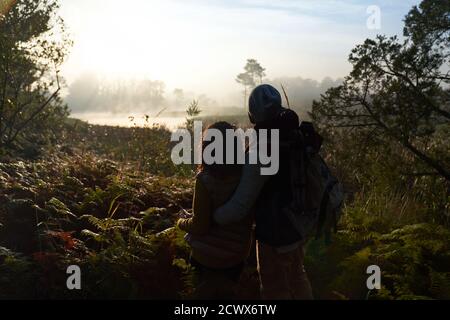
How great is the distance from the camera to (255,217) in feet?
13.5

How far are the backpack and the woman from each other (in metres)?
0.50

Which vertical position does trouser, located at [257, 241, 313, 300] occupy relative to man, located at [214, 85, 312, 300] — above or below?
below

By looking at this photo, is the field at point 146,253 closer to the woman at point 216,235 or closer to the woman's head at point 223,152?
the woman at point 216,235

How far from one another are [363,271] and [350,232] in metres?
0.99

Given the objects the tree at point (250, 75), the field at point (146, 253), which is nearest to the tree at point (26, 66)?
the field at point (146, 253)

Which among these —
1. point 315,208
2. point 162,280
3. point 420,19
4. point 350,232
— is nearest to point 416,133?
point 420,19

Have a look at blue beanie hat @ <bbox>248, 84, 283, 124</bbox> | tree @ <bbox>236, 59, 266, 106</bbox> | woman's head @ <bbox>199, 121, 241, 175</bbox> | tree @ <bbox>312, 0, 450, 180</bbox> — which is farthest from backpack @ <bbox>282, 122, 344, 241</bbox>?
tree @ <bbox>236, 59, 266, 106</bbox>

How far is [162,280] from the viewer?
5.43 metres

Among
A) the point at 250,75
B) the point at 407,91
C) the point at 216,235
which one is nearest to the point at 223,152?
the point at 216,235

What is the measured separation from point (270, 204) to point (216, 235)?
0.63m

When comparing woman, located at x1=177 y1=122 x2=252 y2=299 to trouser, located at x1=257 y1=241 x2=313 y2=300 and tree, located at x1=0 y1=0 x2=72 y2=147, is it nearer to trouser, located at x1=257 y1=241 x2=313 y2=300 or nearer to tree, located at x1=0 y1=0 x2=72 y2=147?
trouser, located at x1=257 y1=241 x2=313 y2=300

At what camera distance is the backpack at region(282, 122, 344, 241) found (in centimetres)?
396

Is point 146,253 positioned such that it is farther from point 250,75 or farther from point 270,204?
point 250,75

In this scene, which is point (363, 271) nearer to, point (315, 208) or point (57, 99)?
point (315, 208)
